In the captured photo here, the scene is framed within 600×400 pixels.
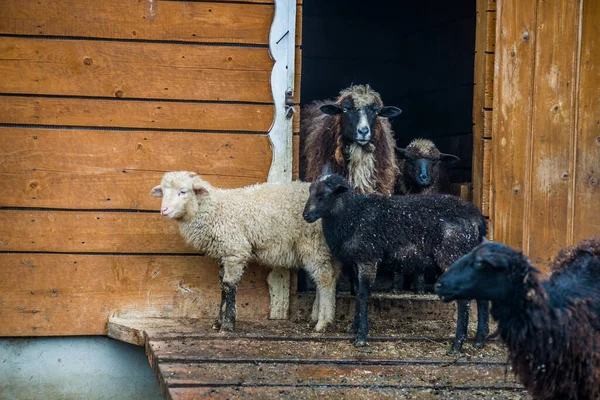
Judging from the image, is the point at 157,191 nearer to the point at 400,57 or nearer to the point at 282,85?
the point at 282,85

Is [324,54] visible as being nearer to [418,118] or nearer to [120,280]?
[418,118]

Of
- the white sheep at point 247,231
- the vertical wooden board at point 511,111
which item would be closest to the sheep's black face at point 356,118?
the white sheep at point 247,231

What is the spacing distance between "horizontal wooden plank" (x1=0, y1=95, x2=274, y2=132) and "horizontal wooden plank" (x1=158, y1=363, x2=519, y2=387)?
2.18 metres

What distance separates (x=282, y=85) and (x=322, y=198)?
3.70 ft

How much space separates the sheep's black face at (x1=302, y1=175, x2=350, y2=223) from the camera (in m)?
6.25

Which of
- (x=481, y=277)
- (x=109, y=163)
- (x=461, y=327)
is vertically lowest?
(x=461, y=327)

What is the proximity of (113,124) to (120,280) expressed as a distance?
48.7 inches

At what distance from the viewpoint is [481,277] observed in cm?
423

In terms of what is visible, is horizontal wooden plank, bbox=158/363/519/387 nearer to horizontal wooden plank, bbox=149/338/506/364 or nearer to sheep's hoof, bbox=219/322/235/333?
horizontal wooden plank, bbox=149/338/506/364

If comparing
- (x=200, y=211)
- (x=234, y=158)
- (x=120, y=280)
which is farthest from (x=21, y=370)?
(x=234, y=158)

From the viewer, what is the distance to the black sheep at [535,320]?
4.16m

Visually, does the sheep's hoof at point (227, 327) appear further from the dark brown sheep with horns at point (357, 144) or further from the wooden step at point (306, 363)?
the dark brown sheep with horns at point (357, 144)

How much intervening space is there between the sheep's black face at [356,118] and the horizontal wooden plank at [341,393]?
8.32ft

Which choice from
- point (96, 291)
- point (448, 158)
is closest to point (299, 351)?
point (96, 291)
